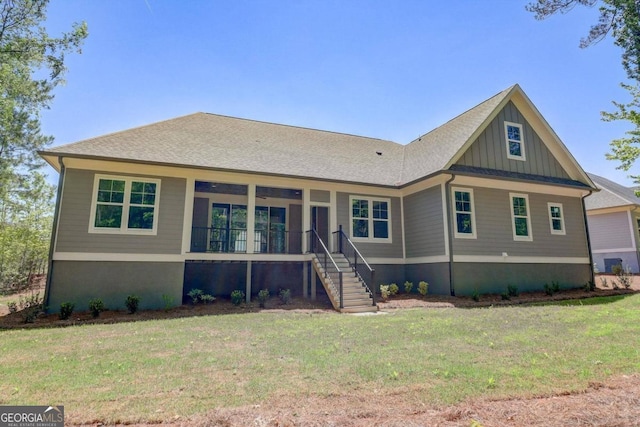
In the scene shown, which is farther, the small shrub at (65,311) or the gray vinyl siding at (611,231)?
the gray vinyl siding at (611,231)

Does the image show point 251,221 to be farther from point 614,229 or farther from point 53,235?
point 614,229

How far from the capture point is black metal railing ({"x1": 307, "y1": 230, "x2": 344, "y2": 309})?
10.2 meters

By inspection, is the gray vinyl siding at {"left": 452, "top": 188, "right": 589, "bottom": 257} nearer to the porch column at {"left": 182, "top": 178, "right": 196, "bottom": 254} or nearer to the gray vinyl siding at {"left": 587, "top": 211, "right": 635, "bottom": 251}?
the gray vinyl siding at {"left": 587, "top": 211, "right": 635, "bottom": 251}

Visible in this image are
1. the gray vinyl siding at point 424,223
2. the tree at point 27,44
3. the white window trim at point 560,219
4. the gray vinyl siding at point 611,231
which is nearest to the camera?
the tree at point 27,44

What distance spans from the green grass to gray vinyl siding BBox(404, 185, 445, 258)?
440 centimetres

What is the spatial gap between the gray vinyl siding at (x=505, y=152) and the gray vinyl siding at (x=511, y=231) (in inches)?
39.9

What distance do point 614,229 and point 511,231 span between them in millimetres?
12543

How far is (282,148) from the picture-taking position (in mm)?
14531

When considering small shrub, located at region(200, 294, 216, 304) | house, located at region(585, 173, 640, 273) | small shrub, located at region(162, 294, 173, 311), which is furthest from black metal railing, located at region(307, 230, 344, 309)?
house, located at region(585, 173, 640, 273)

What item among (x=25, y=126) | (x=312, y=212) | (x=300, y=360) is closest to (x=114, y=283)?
(x=312, y=212)

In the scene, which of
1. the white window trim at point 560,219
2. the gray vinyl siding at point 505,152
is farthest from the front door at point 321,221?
the white window trim at point 560,219

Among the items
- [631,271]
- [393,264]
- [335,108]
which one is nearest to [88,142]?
[335,108]

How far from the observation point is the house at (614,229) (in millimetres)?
19812

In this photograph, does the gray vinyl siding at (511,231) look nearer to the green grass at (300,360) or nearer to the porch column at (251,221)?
the green grass at (300,360)
